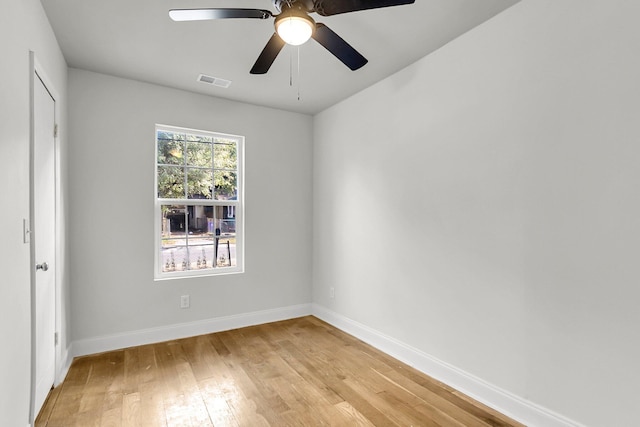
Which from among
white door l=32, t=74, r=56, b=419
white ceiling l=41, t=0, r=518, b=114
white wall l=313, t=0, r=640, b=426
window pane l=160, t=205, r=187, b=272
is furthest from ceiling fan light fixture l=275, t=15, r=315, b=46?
window pane l=160, t=205, r=187, b=272

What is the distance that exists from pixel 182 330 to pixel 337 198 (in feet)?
7.19

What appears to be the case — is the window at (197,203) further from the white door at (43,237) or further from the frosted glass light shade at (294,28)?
the frosted glass light shade at (294,28)

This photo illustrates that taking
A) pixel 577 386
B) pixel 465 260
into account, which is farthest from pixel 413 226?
pixel 577 386

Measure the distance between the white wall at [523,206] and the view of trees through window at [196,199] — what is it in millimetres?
1705

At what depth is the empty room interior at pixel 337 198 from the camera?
67.4 inches

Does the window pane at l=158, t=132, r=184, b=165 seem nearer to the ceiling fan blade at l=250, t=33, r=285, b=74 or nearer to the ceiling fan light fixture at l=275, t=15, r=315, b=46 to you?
the ceiling fan blade at l=250, t=33, r=285, b=74

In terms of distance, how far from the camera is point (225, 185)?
3.78 metres

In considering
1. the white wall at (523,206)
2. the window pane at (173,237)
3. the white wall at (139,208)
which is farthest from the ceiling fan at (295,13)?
the window pane at (173,237)

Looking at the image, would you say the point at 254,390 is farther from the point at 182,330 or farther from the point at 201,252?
the point at 201,252

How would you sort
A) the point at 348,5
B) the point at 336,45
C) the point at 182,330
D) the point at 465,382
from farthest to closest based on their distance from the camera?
the point at 182,330 → the point at 465,382 → the point at 336,45 → the point at 348,5

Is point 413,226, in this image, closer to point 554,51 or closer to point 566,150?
point 566,150

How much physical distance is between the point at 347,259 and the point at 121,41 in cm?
281

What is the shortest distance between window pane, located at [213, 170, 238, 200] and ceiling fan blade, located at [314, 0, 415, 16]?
8.00 feet

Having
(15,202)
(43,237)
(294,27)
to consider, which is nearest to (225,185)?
(43,237)
